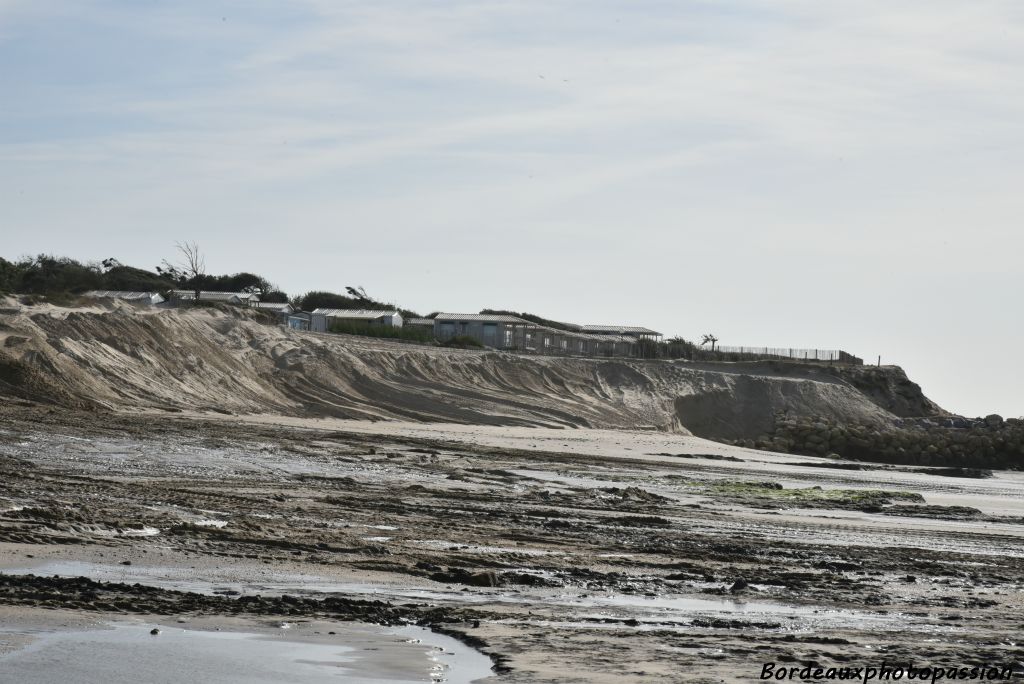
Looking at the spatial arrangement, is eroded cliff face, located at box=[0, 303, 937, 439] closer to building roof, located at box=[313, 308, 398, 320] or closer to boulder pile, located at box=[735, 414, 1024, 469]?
boulder pile, located at box=[735, 414, 1024, 469]

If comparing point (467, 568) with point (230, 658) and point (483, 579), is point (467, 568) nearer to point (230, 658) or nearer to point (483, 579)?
point (483, 579)

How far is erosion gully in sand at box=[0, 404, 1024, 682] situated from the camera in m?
7.96

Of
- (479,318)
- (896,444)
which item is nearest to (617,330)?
(479,318)

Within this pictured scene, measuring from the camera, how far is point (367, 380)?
4691 cm

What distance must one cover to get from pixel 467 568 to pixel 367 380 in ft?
118

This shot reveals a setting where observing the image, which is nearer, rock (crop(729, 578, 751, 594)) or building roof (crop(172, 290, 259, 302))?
rock (crop(729, 578, 751, 594))

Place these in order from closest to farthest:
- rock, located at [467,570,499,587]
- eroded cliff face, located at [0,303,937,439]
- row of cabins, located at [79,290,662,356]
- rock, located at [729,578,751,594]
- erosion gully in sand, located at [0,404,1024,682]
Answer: erosion gully in sand, located at [0,404,1024,682] < rock, located at [467,570,499,587] < rock, located at [729,578,751,594] < eroded cliff face, located at [0,303,937,439] < row of cabins, located at [79,290,662,356]

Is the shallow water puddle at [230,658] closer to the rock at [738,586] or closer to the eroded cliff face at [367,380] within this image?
the rock at [738,586]

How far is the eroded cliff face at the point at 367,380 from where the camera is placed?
34375mm

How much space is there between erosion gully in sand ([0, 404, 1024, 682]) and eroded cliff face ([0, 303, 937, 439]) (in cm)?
1132

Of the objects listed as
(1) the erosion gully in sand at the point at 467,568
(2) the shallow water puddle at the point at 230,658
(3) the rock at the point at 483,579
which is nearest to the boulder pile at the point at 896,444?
(1) the erosion gully in sand at the point at 467,568

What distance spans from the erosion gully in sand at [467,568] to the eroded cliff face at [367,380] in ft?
37.2

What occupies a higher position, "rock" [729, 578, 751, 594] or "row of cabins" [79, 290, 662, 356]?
"row of cabins" [79, 290, 662, 356]

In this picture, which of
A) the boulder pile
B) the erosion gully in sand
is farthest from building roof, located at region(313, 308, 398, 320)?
the erosion gully in sand
